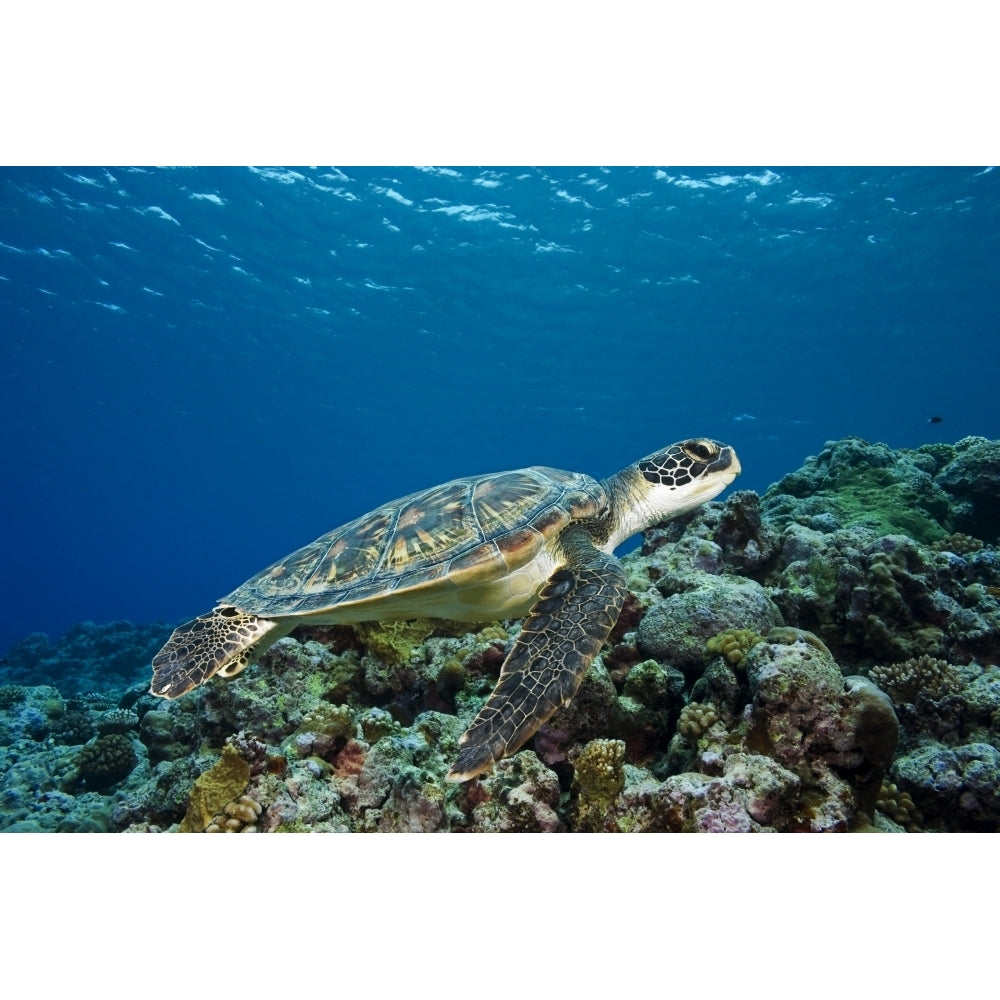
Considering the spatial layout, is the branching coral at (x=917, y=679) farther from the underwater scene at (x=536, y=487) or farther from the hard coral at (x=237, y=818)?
the hard coral at (x=237, y=818)

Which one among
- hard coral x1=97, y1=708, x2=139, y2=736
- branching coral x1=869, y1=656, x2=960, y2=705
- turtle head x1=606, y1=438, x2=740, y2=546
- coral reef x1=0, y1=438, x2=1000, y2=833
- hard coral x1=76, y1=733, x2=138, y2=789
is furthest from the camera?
hard coral x1=97, y1=708, x2=139, y2=736

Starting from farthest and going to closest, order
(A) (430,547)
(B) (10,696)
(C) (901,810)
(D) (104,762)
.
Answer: (B) (10,696), (D) (104,762), (A) (430,547), (C) (901,810)

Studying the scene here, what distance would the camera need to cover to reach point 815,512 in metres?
6.01

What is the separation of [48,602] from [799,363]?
13975cm

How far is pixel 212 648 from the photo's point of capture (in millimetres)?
3518

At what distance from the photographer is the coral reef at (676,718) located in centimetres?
217

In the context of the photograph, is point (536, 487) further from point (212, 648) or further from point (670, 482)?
point (212, 648)

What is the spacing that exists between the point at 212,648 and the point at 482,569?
A: 6.60 ft

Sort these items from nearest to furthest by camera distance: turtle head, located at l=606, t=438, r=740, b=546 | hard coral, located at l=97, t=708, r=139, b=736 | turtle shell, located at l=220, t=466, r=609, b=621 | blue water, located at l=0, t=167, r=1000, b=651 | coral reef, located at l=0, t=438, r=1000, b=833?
coral reef, located at l=0, t=438, r=1000, b=833
turtle shell, located at l=220, t=466, r=609, b=621
turtle head, located at l=606, t=438, r=740, b=546
hard coral, located at l=97, t=708, r=139, b=736
blue water, located at l=0, t=167, r=1000, b=651

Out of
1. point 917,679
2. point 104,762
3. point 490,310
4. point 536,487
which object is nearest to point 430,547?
point 536,487

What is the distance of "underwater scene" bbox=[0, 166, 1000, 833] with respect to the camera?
2457 millimetres

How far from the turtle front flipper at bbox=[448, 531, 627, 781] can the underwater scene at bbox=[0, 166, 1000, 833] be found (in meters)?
0.02

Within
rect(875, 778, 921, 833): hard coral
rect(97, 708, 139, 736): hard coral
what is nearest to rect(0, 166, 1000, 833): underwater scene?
rect(875, 778, 921, 833): hard coral

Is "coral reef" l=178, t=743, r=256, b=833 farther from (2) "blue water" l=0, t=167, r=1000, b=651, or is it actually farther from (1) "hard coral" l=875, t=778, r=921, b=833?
(2) "blue water" l=0, t=167, r=1000, b=651
